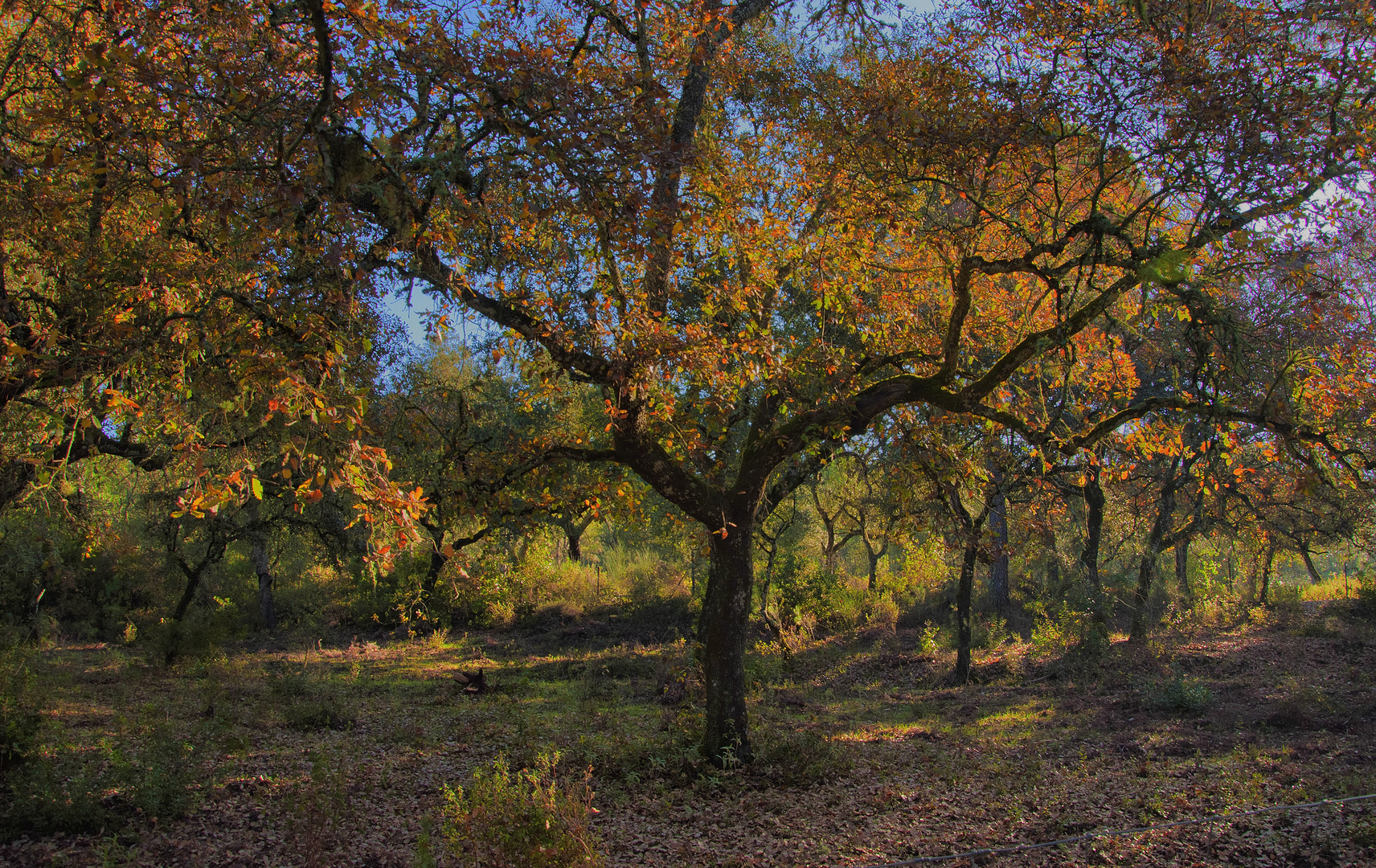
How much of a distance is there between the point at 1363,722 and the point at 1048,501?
5.68 meters

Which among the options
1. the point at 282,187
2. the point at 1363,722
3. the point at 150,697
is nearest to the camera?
the point at 282,187

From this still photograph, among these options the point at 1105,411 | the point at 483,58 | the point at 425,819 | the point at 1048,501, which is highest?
the point at 483,58

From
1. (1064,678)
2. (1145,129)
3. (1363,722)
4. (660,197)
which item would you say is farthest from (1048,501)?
(660,197)

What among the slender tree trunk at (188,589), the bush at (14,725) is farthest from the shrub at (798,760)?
the slender tree trunk at (188,589)

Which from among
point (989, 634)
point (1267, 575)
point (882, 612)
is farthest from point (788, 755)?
point (1267, 575)

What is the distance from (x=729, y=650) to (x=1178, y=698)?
6385 mm

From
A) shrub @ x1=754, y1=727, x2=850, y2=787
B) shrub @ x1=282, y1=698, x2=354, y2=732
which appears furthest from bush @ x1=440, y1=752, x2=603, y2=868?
shrub @ x1=282, y1=698, x2=354, y2=732

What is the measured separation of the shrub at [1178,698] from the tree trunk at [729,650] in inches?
237

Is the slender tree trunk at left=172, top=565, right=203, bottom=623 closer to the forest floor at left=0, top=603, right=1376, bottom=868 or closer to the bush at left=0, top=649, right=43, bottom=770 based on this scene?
the forest floor at left=0, top=603, right=1376, bottom=868

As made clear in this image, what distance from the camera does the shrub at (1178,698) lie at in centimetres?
940

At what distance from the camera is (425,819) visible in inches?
139

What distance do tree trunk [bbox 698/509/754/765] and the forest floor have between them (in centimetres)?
28

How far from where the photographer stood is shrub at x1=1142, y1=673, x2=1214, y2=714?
9.40m

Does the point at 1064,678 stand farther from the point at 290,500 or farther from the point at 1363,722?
the point at 290,500
